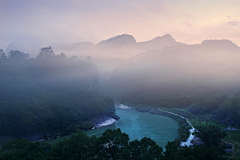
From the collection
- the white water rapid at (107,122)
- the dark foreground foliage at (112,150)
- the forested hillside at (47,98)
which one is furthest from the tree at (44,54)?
the dark foreground foliage at (112,150)

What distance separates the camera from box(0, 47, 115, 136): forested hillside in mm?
34000

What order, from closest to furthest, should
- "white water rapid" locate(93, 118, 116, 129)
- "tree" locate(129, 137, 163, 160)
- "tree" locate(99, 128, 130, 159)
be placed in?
"tree" locate(129, 137, 163, 160)
"tree" locate(99, 128, 130, 159)
"white water rapid" locate(93, 118, 116, 129)

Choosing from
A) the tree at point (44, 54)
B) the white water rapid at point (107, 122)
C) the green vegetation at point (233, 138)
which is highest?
the tree at point (44, 54)

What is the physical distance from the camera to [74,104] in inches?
1900

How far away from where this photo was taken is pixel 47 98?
4491 cm

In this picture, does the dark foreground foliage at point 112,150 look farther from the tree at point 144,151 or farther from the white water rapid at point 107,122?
the white water rapid at point 107,122

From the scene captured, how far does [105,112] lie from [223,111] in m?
34.4

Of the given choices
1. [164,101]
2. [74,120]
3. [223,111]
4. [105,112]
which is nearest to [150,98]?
[164,101]

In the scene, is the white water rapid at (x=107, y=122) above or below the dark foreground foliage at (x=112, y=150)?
below

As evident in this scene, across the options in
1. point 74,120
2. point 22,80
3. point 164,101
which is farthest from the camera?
point 164,101

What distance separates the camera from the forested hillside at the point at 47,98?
34.0 m

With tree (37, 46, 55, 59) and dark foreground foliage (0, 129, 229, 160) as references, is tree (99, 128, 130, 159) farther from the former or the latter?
tree (37, 46, 55, 59)

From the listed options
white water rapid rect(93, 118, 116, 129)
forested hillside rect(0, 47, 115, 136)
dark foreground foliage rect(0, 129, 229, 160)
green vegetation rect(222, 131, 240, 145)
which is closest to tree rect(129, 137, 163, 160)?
dark foreground foliage rect(0, 129, 229, 160)

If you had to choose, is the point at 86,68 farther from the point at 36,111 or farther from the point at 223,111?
the point at 223,111
